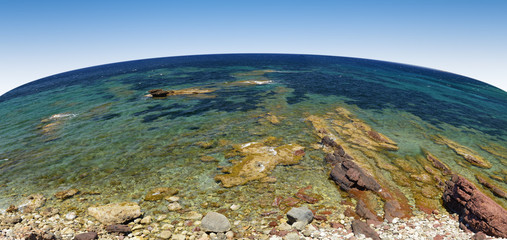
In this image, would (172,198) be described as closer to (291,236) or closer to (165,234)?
(165,234)

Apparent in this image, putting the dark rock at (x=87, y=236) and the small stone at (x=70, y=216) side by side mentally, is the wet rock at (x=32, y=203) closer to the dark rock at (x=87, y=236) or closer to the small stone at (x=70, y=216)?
the small stone at (x=70, y=216)

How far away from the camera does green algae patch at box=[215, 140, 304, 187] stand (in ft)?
55.4

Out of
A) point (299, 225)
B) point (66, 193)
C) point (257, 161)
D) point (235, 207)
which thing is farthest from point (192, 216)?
point (66, 193)

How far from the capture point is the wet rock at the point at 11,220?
11627 mm

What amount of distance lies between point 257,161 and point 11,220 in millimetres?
15295

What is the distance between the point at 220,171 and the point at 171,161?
4984 millimetres

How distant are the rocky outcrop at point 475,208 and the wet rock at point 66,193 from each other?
24507mm

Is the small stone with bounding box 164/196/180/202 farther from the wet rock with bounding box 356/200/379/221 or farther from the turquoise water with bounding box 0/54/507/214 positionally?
the wet rock with bounding box 356/200/379/221

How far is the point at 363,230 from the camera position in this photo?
448 inches

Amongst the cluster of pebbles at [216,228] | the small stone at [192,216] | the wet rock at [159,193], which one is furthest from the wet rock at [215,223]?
the wet rock at [159,193]

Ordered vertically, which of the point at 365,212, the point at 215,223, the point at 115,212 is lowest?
the point at 365,212

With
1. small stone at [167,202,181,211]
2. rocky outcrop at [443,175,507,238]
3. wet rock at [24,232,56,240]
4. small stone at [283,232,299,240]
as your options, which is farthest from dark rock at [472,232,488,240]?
wet rock at [24,232,56,240]

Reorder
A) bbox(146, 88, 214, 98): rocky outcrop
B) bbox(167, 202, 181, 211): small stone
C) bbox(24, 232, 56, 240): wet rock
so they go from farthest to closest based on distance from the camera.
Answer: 1. bbox(146, 88, 214, 98): rocky outcrop
2. bbox(167, 202, 181, 211): small stone
3. bbox(24, 232, 56, 240): wet rock

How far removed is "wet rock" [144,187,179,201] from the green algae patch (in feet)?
10.7
